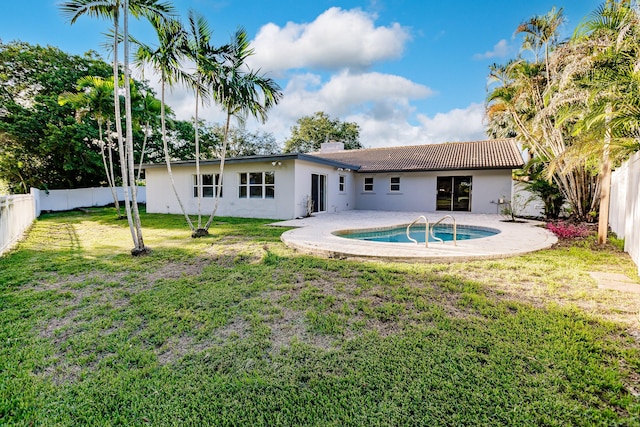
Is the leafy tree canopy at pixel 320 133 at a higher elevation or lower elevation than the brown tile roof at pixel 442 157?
higher

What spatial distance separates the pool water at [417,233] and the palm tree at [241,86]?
474cm

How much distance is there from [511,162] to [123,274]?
17463 millimetres

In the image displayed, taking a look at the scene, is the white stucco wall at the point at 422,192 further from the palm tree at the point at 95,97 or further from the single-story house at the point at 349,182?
the palm tree at the point at 95,97

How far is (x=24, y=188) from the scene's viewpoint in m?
20.8

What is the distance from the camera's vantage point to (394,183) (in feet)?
63.8

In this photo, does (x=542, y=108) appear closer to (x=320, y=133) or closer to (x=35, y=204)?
(x=35, y=204)

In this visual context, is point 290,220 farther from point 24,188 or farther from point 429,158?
point 24,188

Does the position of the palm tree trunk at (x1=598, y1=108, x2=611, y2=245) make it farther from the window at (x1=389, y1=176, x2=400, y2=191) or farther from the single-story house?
the window at (x1=389, y1=176, x2=400, y2=191)

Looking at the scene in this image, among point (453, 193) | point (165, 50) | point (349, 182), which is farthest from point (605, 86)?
point (349, 182)

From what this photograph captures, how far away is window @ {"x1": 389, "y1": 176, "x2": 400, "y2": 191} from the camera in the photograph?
19375 mm

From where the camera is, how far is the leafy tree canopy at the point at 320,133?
41469mm

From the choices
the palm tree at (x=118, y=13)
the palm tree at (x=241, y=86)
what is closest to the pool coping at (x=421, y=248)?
the palm tree at (x=241, y=86)

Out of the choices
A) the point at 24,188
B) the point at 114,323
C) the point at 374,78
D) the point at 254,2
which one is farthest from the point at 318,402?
the point at 24,188

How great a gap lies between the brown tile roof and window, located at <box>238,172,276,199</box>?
21.9 feet
